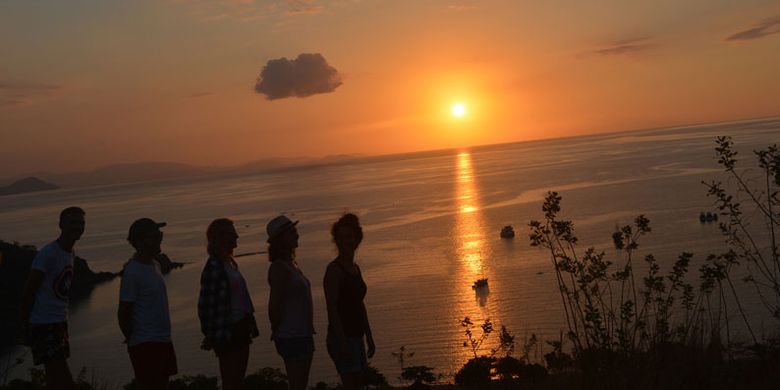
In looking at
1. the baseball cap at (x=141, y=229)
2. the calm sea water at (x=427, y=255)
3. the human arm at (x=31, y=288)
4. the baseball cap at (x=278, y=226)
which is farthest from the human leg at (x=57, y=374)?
the calm sea water at (x=427, y=255)

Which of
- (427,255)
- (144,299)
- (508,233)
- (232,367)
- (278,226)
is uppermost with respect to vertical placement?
(278,226)

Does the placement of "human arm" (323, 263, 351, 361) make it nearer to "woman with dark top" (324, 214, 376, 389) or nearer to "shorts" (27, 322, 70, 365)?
"woman with dark top" (324, 214, 376, 389)

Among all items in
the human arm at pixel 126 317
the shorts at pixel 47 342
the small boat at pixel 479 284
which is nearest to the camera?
the human arm at pixel 126 317

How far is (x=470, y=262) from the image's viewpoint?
4575cm

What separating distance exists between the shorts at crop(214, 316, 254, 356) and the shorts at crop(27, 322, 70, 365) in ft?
4.40

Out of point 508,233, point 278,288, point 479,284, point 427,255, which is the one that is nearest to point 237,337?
point 278,288

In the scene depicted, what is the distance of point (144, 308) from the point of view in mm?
5477

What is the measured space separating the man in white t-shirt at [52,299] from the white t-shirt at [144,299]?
29.2 inches

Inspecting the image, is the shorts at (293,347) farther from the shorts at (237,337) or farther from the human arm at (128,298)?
the human arm at (128,298)

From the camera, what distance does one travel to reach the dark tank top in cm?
551

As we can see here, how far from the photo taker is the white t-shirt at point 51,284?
578 centimetres

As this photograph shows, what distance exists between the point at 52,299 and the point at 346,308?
2.57 meters

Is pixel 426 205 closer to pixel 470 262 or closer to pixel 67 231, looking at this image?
pixel 470 262

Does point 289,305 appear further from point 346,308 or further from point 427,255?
point 427,255
